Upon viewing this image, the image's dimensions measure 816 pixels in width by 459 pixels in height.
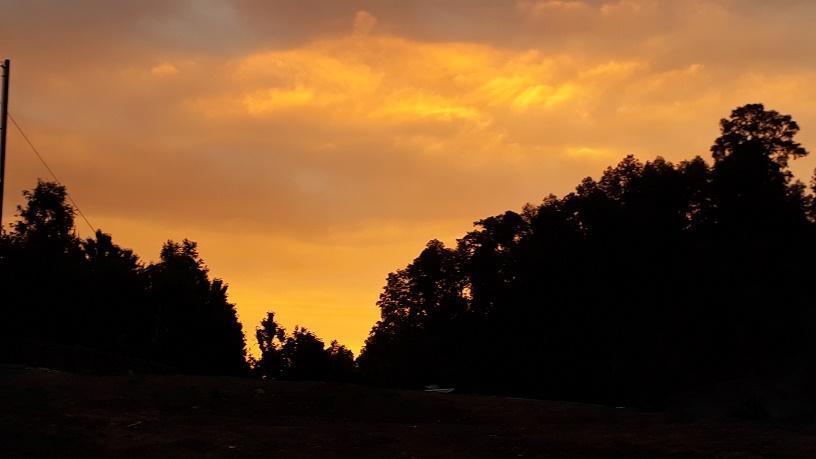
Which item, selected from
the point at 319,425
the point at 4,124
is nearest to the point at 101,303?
the point at 4,124

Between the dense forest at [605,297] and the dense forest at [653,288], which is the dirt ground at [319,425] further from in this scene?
the dense forest at [653,288]

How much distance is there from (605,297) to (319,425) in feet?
171

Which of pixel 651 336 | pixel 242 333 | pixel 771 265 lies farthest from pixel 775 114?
pixel 242 333

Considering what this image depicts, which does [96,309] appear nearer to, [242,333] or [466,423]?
[242,333]

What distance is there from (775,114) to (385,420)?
58.2 m

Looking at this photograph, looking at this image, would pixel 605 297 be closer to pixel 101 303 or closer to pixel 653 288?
pixel 653 288

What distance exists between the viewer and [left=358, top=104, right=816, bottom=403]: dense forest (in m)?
71.2

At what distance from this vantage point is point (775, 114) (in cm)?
7419

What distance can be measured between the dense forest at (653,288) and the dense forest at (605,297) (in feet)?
0.36

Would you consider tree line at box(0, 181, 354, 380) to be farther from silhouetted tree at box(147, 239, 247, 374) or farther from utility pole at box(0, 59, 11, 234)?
utility pole at box(0, 59, 11, 234)

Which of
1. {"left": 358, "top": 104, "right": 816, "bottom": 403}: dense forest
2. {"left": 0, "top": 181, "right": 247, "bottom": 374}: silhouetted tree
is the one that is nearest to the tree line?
{"left": 0, "top": 181, "right": 247, "bottom": 374}: silhouetted tree

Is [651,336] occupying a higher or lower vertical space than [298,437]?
higher

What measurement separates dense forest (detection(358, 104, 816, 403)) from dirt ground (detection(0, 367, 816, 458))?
43.8m

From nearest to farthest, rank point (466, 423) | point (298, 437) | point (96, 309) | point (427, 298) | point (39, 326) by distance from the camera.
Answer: point (298, 437) < point (466, 423) < point (39, 326) < point (96, 309) < point (427, 298)
